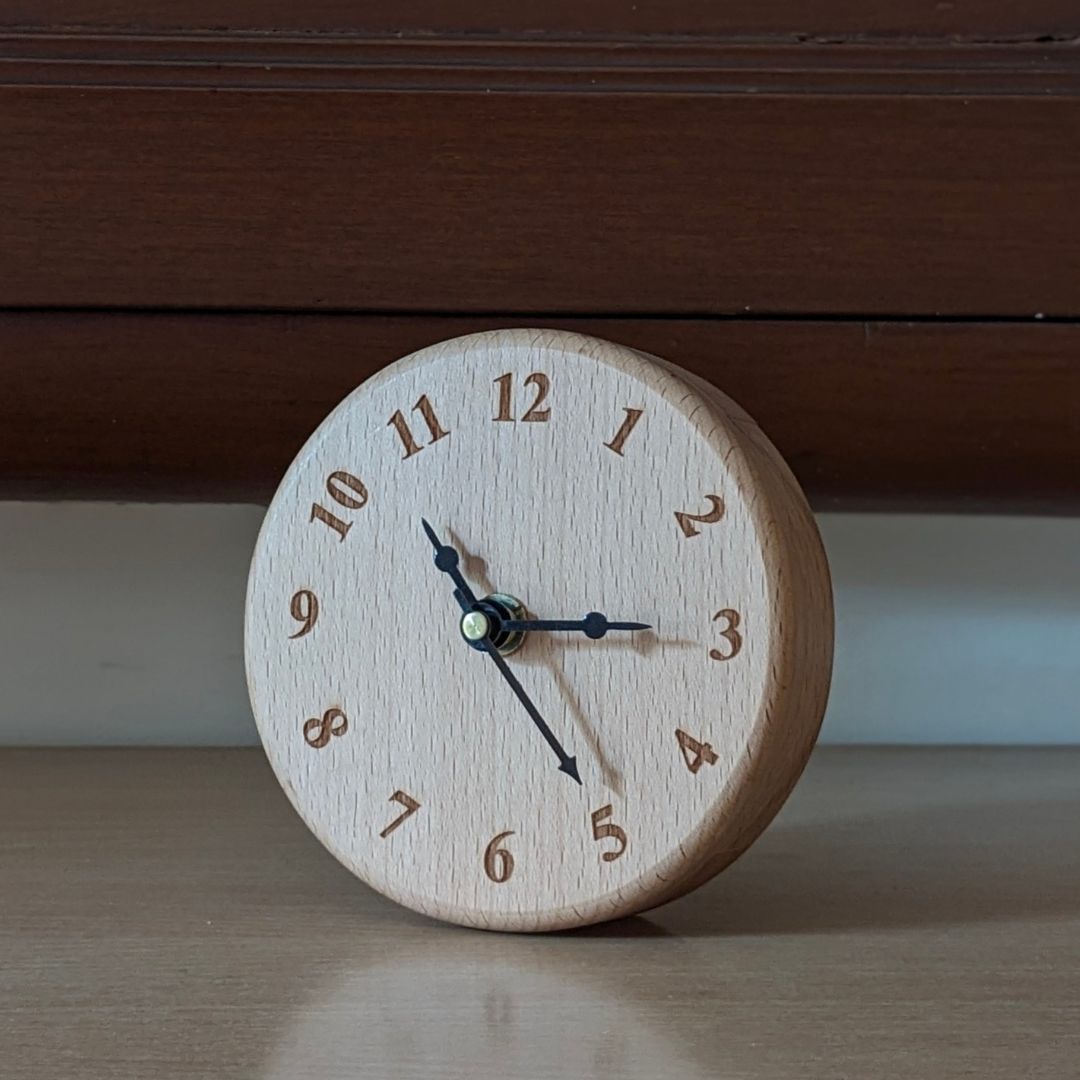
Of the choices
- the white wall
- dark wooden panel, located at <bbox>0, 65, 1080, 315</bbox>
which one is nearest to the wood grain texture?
dark wooden panel, located at <bbox>0, 65, 1080, 315</bbox>

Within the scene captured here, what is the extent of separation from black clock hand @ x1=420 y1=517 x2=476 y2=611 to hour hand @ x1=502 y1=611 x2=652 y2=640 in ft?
0.07

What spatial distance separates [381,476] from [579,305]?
0.34m

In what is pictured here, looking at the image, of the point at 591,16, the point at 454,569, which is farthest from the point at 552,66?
the point at 454,569

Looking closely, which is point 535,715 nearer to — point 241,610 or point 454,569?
point 454,569

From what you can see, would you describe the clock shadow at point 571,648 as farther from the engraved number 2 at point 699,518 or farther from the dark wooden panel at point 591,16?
the dark wooden panel at point 591,16

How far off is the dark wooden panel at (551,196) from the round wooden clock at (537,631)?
12.2 inches

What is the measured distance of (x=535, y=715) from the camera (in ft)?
2.19

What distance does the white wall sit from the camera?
1.15 meters

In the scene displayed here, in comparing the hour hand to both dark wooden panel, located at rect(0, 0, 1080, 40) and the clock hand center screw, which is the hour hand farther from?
dark wooden panel, located at rect(0, 0, 1080, 40)

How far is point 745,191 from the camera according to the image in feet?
3.26

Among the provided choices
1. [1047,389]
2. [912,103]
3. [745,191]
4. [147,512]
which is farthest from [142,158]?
[1047,389]

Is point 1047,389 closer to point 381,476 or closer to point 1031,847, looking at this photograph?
point 1031,847

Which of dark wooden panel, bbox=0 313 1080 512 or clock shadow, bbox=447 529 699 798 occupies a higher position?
dark wooden panel, bbox=0 313 1080 512

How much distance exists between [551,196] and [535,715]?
45 cm
